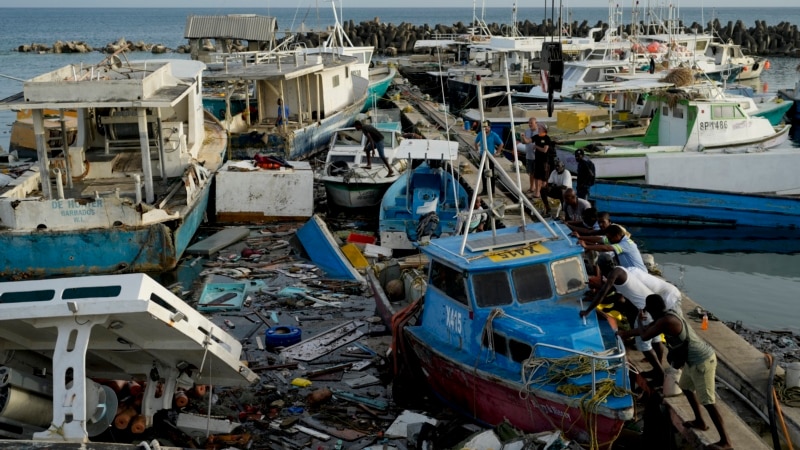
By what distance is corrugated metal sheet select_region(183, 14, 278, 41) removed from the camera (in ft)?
132

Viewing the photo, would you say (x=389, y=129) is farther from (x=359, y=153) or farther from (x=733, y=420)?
(x=733, y=420)

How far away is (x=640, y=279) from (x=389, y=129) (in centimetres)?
1486

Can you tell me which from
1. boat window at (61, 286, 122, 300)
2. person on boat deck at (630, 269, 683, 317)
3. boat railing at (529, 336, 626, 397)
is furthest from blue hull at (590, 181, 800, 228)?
boat window at (61, 286, 122, 300)

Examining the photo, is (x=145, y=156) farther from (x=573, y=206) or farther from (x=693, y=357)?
(x=693, y=357)

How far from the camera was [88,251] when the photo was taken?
1549 centimetres

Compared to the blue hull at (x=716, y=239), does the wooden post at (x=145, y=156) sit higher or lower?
higher

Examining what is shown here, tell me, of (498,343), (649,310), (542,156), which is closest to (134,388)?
(498,343)

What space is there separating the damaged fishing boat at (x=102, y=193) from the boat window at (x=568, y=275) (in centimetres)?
832

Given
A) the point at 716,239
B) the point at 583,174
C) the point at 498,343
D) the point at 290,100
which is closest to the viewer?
the point at 498,343

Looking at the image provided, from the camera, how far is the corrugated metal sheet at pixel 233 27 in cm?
4016

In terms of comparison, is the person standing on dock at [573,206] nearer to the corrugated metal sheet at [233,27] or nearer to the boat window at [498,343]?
the boat window at [498,343]

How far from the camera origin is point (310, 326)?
13.5 m

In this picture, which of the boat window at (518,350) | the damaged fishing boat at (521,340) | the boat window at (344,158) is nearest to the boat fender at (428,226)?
the damaged fishing boat at (521,340)

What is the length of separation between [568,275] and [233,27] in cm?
3368
